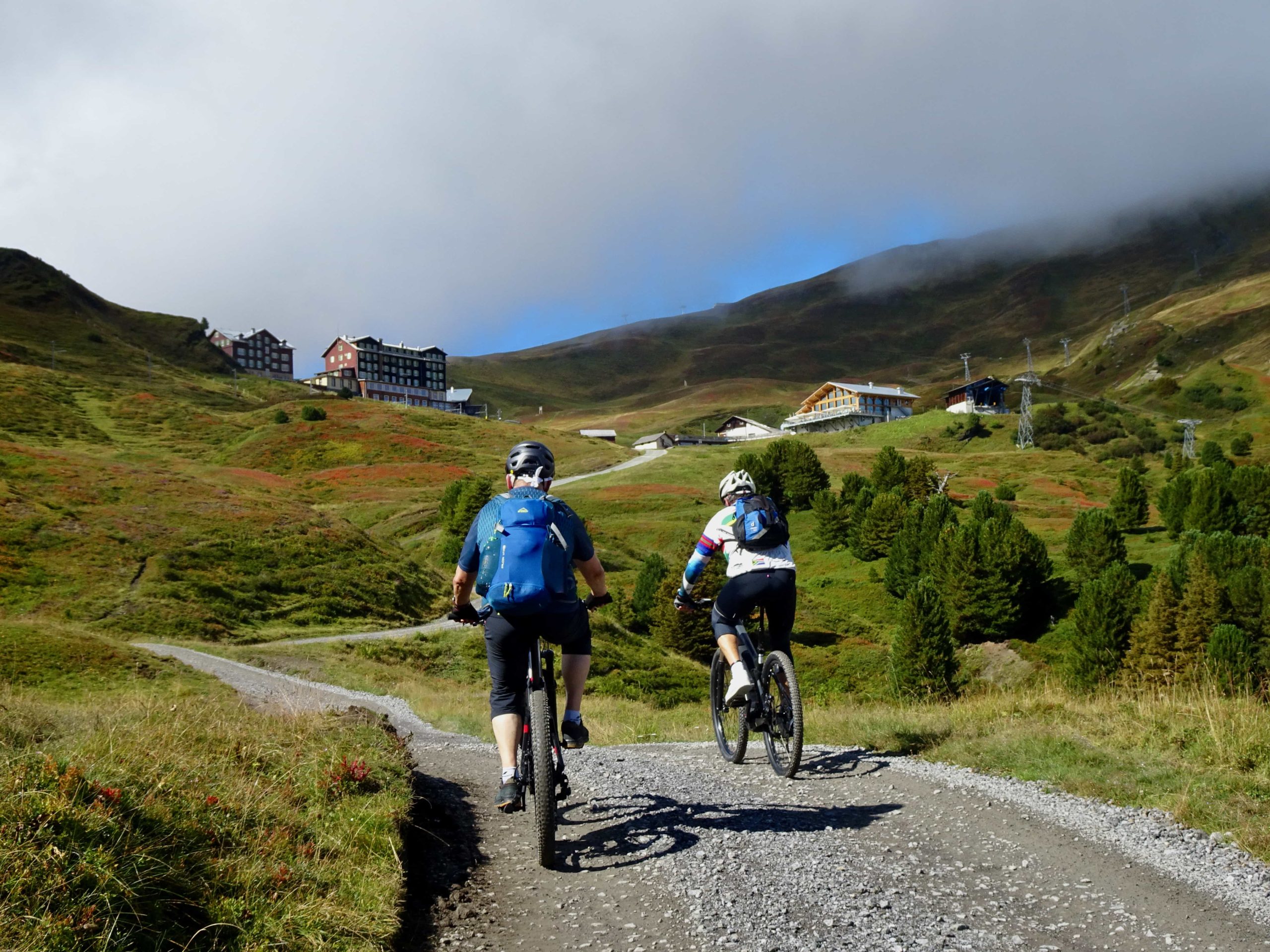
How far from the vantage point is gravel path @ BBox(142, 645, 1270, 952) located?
4875 mm

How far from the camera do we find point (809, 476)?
80.5 metres

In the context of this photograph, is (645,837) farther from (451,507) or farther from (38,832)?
(451,507)

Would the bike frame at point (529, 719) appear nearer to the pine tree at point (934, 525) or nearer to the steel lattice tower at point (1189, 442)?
the pine tree at point (934, 525)

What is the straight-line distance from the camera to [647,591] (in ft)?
157

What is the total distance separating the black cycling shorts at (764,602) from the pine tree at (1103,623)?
1255 inches

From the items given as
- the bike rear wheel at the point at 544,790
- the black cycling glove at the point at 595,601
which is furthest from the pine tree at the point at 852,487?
the bike rear wheel at the point at 544,790

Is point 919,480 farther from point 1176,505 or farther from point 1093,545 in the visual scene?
point 1093,545

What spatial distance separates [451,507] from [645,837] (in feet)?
211

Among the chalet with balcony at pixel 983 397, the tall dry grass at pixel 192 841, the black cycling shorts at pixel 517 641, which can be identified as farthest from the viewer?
the chalet with balcony at pixel 983 397

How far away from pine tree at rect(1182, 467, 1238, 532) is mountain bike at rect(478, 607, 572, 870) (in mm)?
61514

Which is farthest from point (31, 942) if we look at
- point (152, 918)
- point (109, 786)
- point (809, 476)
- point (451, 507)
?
point (809, 476)

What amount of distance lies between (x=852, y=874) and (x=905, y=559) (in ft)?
169

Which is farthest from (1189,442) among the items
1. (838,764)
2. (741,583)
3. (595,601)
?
(595,601)

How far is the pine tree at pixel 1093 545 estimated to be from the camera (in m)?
51.1
